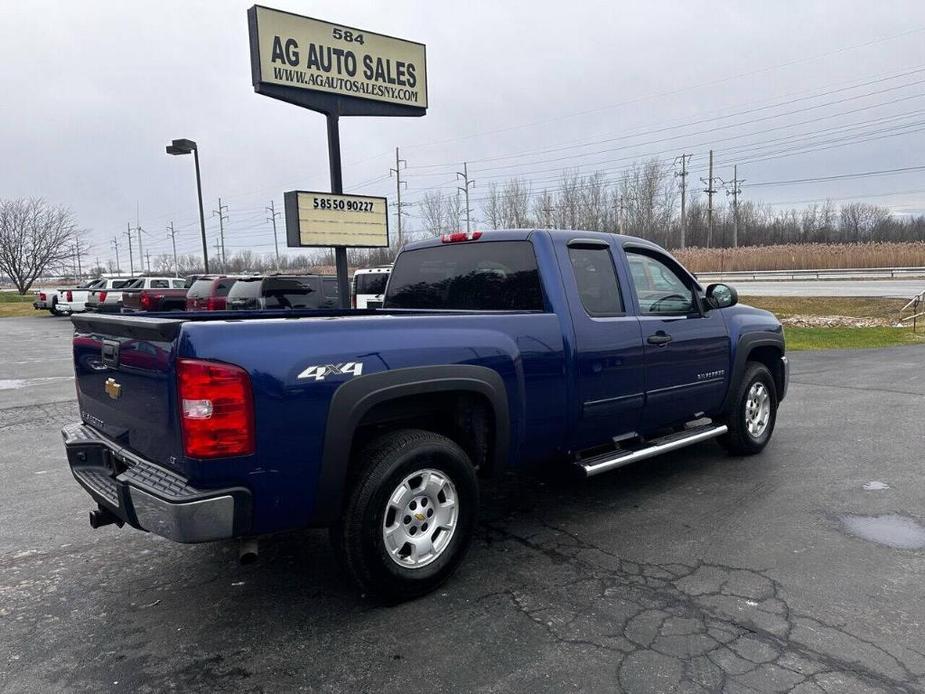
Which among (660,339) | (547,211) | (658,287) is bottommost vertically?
(660,339)

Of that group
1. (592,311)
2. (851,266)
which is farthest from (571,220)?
(592,311)

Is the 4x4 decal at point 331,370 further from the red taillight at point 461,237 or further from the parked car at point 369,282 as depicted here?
the parked car at point 369,282

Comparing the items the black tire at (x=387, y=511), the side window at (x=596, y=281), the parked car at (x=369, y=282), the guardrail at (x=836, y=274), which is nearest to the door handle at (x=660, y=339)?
the side window at (x=596, y=281)

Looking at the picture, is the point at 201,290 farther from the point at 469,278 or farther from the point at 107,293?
the point at 469,278

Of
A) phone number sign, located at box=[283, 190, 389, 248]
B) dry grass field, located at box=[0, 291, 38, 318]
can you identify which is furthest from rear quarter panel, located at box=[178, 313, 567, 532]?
dry grass field, located at box=[0, 291, 38, 318]

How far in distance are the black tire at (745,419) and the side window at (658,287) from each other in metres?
1.03

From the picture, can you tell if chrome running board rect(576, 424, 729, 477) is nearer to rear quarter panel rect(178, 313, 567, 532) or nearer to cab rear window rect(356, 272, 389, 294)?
rear quarter panel rect(178, 313, 567, 532)

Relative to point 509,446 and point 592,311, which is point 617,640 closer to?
point 509,446

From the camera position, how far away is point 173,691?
2.69 m

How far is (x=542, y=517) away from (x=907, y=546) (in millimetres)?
2231

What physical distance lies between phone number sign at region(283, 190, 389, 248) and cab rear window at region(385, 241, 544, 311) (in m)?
7.60

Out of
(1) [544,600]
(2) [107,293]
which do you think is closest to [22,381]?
(1) [544,600]

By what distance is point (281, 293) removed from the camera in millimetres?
15734

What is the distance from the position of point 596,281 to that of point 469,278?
2.94ft
